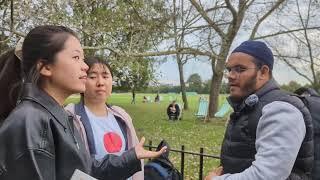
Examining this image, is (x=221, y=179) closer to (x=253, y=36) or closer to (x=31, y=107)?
(x=31, y=107)

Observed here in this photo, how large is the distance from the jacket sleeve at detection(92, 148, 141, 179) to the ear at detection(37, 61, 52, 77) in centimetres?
66

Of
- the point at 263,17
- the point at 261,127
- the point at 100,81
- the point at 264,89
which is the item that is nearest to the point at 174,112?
the point at 263,17

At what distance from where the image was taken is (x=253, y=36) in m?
22.2

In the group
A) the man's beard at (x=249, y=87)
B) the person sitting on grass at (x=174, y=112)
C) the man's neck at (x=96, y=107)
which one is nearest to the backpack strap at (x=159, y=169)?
the man's neck at (x=96, y=107)

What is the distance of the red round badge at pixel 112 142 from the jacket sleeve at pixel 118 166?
0.44 m

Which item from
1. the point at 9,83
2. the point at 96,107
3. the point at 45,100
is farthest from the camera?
the point at 96,107

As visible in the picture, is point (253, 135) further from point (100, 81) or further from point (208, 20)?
point (208, 20)

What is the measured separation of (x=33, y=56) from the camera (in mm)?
1877

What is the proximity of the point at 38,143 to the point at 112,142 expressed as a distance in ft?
4.41

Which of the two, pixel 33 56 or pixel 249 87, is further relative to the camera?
pixel 249 87

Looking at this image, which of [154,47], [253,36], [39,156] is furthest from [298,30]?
[39,156]

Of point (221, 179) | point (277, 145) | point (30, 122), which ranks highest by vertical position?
point (30, 122)

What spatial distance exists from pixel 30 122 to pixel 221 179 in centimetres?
102

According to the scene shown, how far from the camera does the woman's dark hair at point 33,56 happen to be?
6.15ft
